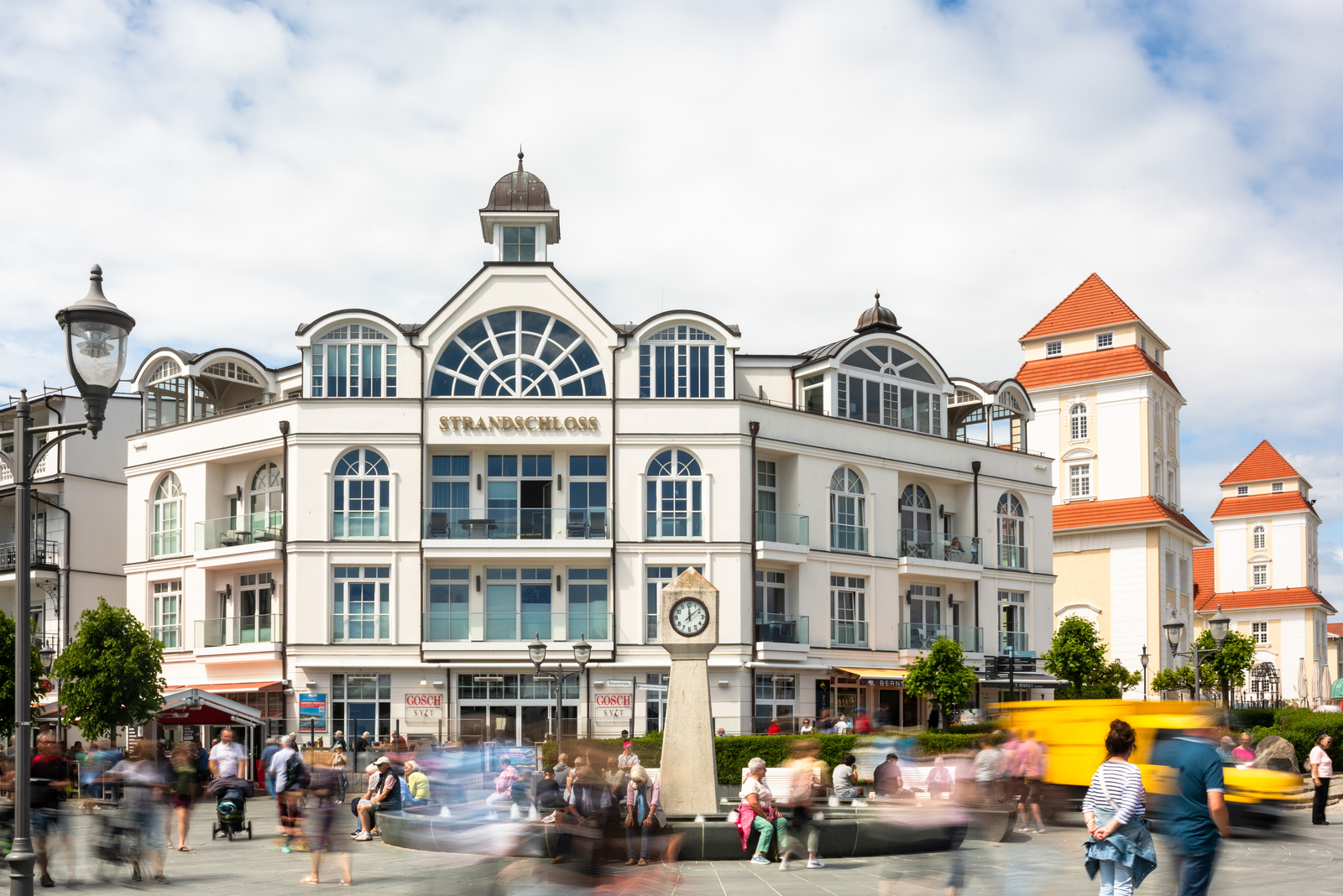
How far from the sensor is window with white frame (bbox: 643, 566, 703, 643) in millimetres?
41125

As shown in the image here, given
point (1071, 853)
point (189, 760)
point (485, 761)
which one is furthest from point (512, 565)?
point (1071, 853)

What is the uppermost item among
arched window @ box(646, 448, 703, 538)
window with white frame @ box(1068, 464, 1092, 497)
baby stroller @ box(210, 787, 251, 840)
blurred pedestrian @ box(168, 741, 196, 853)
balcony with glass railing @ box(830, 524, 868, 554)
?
window with white frame @ box(1068, 464, 1092, 497)

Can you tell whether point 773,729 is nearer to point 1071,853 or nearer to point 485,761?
point 485,761

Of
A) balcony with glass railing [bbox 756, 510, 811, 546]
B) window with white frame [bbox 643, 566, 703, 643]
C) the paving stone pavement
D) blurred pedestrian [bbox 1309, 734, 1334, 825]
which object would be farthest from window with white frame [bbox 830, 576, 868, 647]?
the paving stone pavement

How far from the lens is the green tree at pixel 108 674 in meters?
35.8

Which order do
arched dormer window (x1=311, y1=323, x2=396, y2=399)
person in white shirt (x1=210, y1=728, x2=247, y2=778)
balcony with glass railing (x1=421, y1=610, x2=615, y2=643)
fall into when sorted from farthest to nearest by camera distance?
arched dormer window (x1=311, y1=323, x2=396, y2=399)
balcony with glass railing (x1=421, y1=610, x2=615, y2=643)
person in white shirt (x1=210, y1=728, x2=247, y2=778)

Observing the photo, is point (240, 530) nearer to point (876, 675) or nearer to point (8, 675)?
point (8, 675)

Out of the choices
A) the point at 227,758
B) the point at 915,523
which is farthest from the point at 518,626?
the point at 227,758

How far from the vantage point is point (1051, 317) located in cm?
7469

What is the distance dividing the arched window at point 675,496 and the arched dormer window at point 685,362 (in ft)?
6.34

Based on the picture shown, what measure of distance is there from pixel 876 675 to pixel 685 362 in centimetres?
1111

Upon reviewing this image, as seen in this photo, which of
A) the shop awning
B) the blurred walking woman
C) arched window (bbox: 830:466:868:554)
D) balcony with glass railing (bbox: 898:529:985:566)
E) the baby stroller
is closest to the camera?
the blurred walking woman

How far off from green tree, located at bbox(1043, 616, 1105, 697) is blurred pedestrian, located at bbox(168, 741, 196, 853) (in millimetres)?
32717

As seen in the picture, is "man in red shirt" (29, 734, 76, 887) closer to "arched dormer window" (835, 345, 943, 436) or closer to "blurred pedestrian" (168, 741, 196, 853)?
"blurred pedestrian" (168, 741, 196, 853)
